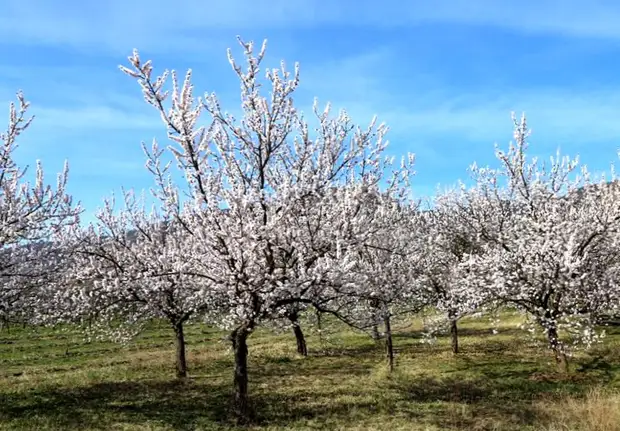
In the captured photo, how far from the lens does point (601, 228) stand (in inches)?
840

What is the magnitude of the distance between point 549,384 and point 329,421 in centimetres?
1000

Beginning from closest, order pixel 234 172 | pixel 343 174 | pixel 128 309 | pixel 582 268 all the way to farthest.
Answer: pixel 234 172, pixel 343 174, pixel 582 268, pixel 128 309

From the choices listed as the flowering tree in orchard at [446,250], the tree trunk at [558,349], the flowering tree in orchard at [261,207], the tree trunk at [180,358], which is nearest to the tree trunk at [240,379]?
the flowering tree in orchard at [261,207]

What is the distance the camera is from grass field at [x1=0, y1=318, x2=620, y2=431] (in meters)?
15.9

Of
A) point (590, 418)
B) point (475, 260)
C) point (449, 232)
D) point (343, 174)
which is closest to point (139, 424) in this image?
point (343, 174)

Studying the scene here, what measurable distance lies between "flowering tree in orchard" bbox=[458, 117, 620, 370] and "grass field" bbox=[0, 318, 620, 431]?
8.89 feet

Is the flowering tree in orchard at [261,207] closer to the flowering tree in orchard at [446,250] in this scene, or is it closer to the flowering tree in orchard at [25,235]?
the flowering tree in orchard at [25,235]

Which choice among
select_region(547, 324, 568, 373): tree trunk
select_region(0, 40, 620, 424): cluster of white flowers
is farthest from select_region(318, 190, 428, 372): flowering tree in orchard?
select_region(547, 324, 568, 373): tree trunk

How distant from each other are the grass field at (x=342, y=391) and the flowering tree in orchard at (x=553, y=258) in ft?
8.89

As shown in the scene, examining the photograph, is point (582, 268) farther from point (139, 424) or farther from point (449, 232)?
point (139, 424)

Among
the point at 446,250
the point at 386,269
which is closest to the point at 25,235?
the point at 386,269

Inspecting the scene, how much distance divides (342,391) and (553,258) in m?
9.85

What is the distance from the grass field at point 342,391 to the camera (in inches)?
627

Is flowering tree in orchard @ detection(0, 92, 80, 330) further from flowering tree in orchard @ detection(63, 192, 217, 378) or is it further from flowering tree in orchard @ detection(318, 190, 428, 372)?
flowering tree in orchard @ detection(318, 190, 428, 372)
